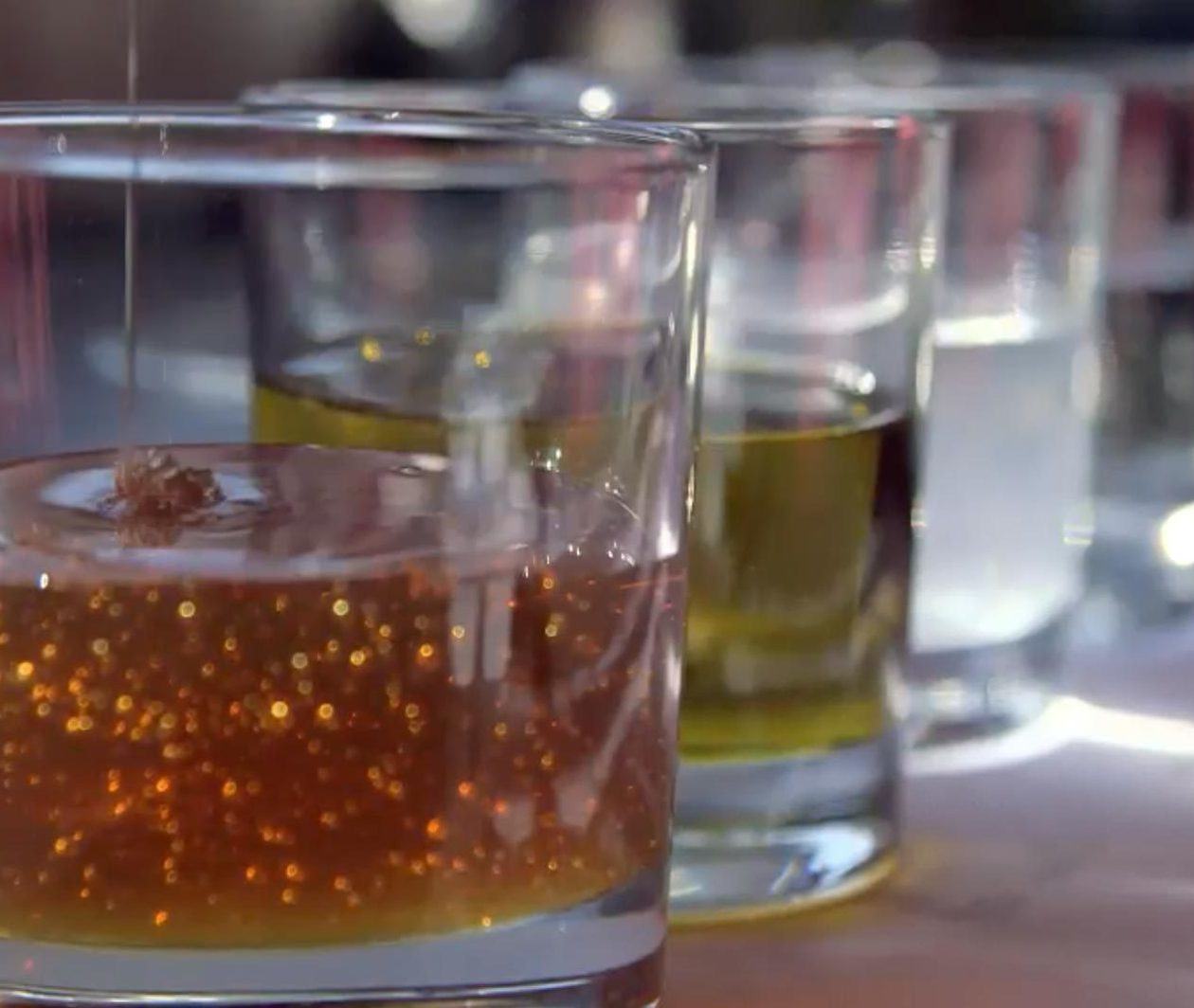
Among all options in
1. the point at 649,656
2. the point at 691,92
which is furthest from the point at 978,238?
the point at 649,656

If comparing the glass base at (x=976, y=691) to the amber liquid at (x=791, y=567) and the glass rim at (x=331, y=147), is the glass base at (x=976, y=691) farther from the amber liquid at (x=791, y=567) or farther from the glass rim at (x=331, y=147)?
the glass rim at (x=331, y=147)

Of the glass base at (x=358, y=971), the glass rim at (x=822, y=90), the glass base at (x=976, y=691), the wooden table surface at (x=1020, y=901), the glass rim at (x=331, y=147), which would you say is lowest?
the wooden table surface at (x=1020, y=901)

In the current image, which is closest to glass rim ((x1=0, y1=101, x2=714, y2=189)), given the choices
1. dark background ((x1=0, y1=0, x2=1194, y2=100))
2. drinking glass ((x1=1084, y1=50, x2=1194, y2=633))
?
drinking glass ((x1=1084, y1=50, x2=1194, y2=633))

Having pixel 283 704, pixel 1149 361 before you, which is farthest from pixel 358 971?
pixel 1149 361

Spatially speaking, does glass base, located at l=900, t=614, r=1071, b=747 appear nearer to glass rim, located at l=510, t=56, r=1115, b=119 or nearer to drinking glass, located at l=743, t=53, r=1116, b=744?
drinking glass, located at l=743, t=53, r=1116, b=744

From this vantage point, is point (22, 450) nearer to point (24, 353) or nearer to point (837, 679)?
point (24, 353)

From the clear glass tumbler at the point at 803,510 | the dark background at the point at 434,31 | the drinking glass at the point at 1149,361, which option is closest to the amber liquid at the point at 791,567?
the clear glass tumbler at the point at 803,510
